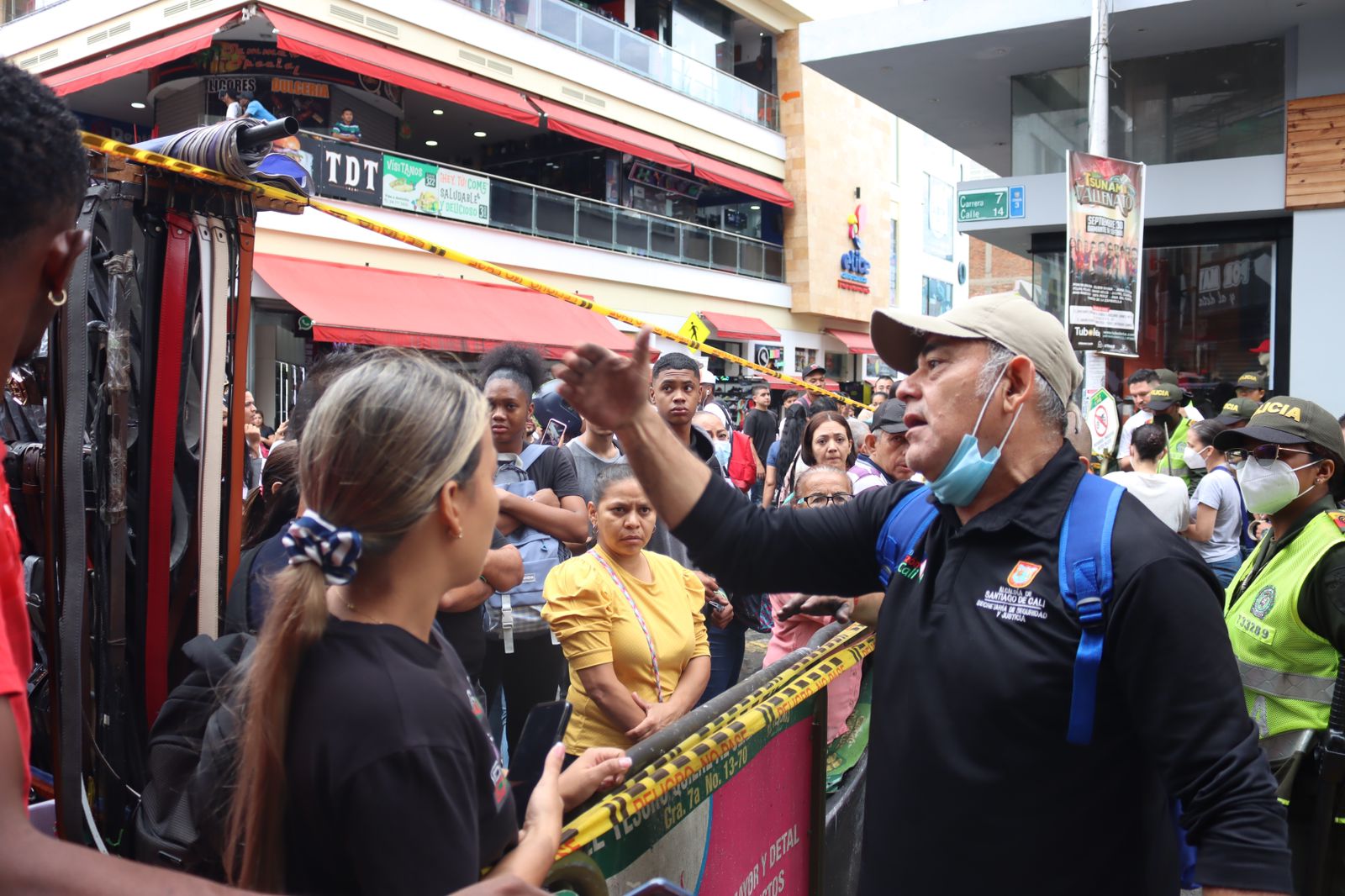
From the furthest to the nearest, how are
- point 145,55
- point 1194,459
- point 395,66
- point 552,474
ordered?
point 395,66, point 145,55, point 1194,459, point 552,474

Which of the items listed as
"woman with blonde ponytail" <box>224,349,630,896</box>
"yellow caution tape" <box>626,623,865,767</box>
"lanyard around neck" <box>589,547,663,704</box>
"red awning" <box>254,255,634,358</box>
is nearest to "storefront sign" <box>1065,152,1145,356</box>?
"yellow caution tape" <box>626,623,865,767</box>

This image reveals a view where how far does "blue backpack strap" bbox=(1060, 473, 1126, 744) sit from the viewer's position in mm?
1848

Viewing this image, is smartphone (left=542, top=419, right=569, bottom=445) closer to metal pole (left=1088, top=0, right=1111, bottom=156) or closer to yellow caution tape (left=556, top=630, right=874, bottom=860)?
yellow caution tape (left=556, top=630, right=874, bottom=860)

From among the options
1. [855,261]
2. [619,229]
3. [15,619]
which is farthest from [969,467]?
[855,261]

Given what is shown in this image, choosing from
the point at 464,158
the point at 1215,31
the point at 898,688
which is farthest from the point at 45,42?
the point at 898,688

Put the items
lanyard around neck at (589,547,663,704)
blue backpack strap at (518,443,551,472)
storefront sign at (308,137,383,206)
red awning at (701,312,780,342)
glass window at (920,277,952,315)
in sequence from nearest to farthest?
lanyard around neck at (589,547,663,704), blue backpack strap at (518,443,551,472), storefront sign at (308,137,383,206), red awning at (701,312,780,342), glass window at (920,277,952,315)

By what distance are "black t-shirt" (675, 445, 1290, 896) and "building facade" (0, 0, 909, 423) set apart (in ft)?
33.1

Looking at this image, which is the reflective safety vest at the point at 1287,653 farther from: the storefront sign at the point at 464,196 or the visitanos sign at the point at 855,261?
the visitanos sign at the point at 855,261

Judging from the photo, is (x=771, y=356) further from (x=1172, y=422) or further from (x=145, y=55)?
(x=1172, y=422)

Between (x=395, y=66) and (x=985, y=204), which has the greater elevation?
(x=395, y=66)

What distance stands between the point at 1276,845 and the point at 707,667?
2344mm

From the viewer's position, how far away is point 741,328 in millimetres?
25688

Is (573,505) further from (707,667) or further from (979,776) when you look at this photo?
(979,776)

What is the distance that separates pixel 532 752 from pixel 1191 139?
13198mm
